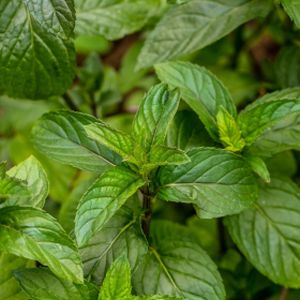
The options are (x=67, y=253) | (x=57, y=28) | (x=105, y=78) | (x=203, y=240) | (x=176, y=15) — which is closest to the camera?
(x=67, y=253)

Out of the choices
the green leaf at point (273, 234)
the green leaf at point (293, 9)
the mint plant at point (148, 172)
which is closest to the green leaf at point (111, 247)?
the mint plant at point (148, 172)

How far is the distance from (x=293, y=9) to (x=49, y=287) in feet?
2.10

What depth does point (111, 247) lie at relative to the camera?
43.0 inches

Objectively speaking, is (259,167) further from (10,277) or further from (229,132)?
(10,277)

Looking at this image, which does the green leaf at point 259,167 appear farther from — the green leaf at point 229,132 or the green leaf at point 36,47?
the green leaf at point 36,47

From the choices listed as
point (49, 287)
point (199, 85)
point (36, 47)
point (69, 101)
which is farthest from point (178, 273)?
point (69, 101)

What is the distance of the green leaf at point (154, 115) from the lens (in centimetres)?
107

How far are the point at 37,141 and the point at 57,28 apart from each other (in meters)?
0.20

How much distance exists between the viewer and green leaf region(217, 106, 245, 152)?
116cm

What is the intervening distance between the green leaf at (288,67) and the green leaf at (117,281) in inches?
30.4

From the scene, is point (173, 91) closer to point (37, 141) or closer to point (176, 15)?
point (37, 141)

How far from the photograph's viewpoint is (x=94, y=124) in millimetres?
1054

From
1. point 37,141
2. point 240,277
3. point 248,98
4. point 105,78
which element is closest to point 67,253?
point 37,141

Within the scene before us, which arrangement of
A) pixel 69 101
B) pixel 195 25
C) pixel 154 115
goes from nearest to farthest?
pixel 154 115, pixel 195 25, pixel 69 101
